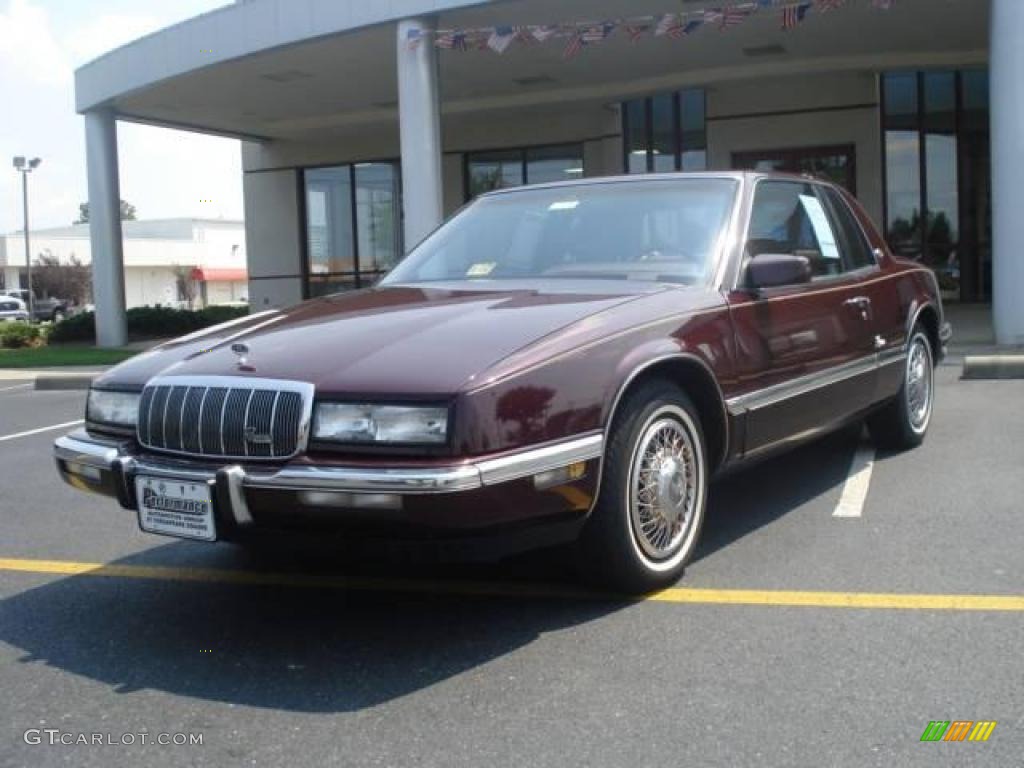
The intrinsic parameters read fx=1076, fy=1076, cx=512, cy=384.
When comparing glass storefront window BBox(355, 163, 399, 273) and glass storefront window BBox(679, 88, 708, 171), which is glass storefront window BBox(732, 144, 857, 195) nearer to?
glass storefront window BBox(679, 88, 708, 171)

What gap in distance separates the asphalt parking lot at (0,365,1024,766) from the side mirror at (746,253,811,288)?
1.14m

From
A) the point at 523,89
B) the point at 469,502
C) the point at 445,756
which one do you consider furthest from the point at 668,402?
the point at 523,89

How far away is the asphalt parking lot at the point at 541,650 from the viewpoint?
2.91 meters

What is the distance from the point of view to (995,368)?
9.76 m

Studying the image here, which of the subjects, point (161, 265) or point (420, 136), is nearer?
point (420, 136)

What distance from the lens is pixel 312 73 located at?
17422 millimetres

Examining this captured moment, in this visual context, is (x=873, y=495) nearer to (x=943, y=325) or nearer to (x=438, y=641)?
(x=943, y=325)

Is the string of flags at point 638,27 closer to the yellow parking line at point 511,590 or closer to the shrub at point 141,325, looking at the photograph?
the yellow parking line at point 511,590

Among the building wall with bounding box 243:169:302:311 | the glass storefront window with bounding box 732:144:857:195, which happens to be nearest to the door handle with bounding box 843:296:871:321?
the glass storefront window with bounding box 732:144:857:195

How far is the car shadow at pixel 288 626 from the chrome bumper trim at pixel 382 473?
0.34 meters

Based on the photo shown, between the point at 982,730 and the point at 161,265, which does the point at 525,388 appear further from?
the point at 161,265

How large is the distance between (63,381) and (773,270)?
11.6m

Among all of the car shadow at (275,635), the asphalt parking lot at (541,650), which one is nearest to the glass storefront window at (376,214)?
the asphalt parking lot at (541,650)

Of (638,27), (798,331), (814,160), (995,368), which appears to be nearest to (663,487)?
(798,331)
